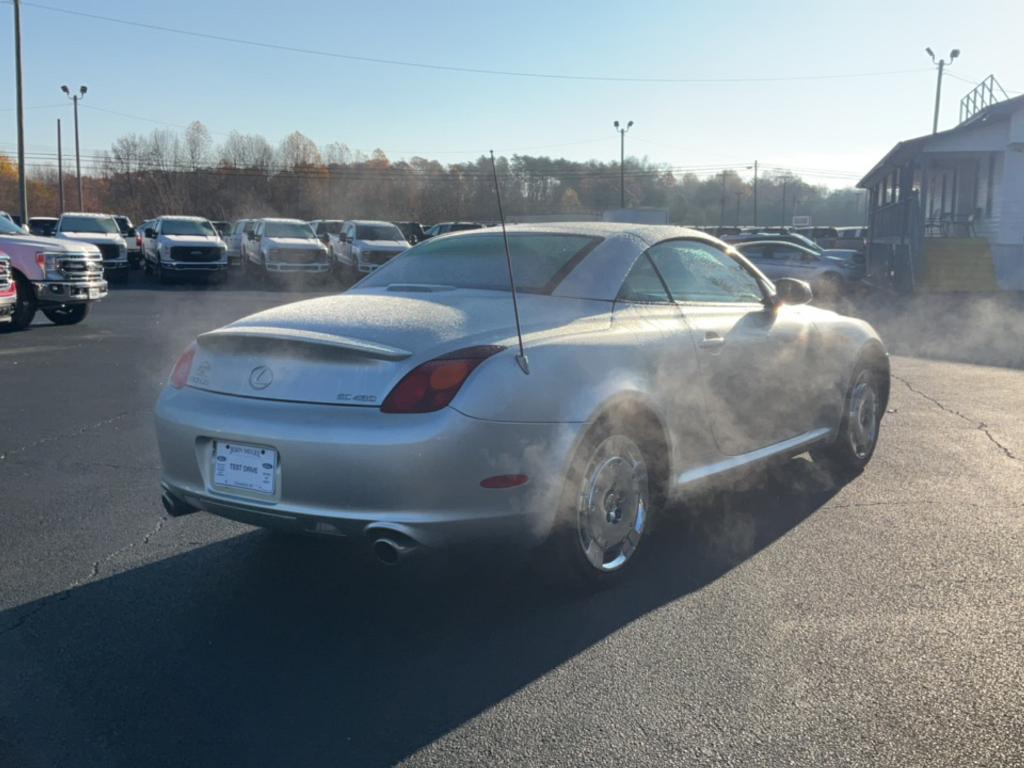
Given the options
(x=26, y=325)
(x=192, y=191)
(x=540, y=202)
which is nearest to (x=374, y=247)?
(x=26, y=325)

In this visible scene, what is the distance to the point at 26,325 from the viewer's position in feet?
50.0

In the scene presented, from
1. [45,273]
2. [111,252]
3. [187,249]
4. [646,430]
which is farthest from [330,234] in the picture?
[646,430]

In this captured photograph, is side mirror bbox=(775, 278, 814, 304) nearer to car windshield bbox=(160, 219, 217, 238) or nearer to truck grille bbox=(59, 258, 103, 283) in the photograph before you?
truck grille bbox=(59, 258, 103, 283)

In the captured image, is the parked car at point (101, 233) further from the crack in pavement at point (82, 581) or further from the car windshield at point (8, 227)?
the crack in pavement at point (82, 581)

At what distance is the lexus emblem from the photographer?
3941 mm

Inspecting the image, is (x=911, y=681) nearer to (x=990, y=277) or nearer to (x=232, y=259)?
(x=990, y=277)

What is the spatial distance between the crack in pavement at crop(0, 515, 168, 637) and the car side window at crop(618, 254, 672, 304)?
260 centimetres

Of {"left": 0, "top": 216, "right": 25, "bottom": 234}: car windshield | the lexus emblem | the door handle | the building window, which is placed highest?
the building window

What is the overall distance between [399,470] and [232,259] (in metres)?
33.3

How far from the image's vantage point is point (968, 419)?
8.33 m

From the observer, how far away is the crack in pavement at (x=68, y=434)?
688 centimetres

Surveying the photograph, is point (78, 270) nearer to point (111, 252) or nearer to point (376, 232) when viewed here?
point (111, 252)

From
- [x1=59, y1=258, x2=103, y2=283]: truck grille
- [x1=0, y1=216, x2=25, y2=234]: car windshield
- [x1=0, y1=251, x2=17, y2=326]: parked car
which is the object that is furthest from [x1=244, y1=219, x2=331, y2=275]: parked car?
[x1=0, y1=251, x2=17, y2=326]: parked car

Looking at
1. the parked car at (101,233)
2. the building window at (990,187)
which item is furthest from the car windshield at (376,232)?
the building window at (990,187)
